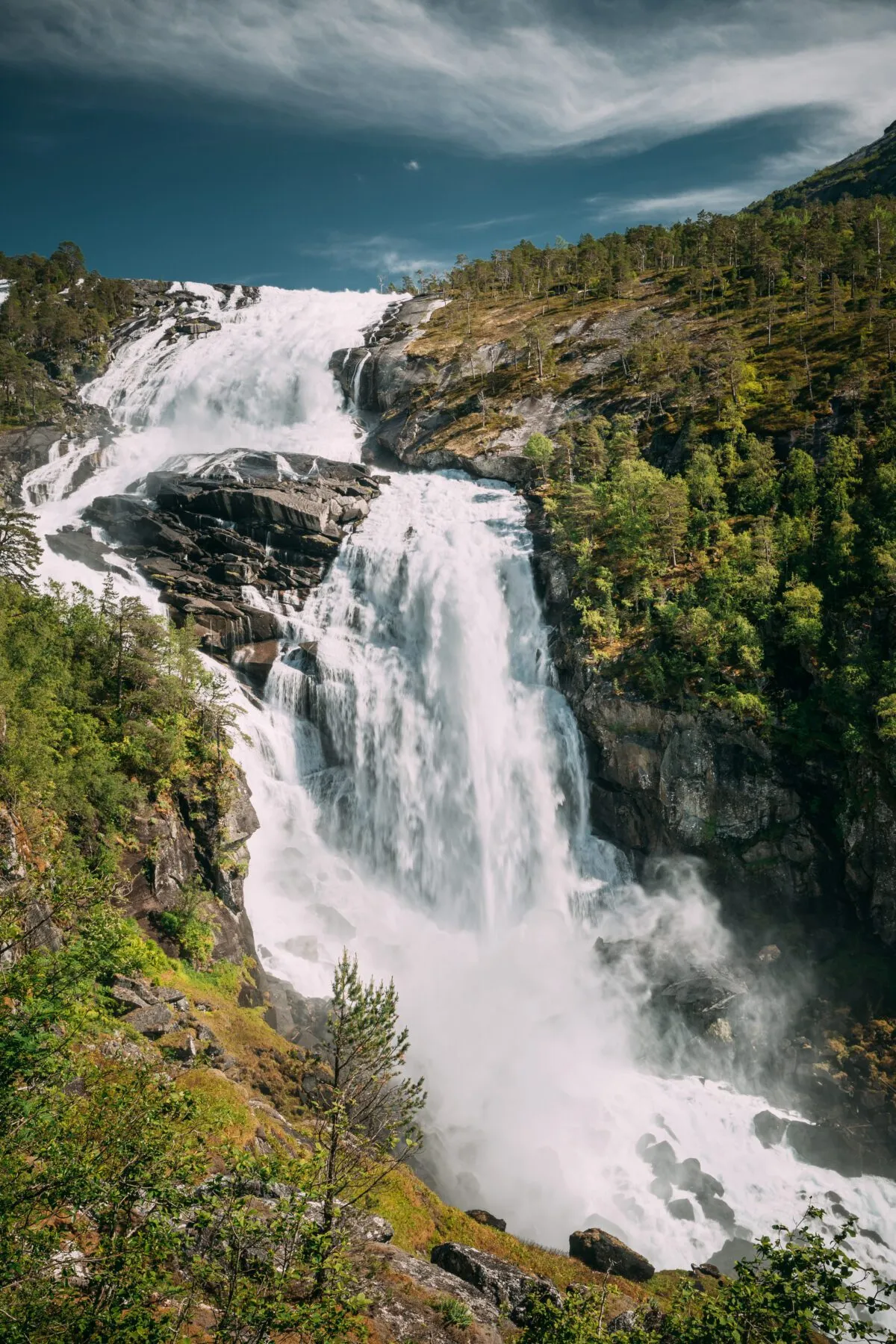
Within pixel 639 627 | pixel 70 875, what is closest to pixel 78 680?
pixel 70 875

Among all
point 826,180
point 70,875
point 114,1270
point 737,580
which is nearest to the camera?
point 114,1270

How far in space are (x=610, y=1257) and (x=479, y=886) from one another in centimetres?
1861

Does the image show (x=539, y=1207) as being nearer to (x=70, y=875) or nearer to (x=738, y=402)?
(x=70, y=875)

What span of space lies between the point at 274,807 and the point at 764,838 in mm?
26834

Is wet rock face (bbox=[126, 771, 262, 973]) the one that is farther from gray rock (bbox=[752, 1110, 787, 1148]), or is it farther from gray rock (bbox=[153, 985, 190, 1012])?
gray rock (bbox=[752, 1110, 787, 1148])

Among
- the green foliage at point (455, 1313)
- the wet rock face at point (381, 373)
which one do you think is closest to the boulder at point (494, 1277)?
the green foliage at point (455, 1313)

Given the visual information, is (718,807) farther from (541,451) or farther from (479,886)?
(541,451)

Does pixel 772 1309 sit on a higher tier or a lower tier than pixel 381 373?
lower

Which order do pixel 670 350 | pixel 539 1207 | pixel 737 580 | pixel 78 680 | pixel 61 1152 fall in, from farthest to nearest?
1. pixel 670 350
2. pixel 737 580
3. pixel 78 680
4. pixel 539 1207
5. pixel 61 1152

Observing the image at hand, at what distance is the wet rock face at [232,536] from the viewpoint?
46.5 metres

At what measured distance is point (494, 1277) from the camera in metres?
18.4

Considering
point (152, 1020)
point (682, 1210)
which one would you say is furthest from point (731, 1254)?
point (152, 1020)

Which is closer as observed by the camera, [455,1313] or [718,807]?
[455,1313]

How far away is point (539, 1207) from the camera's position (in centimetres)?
2609
